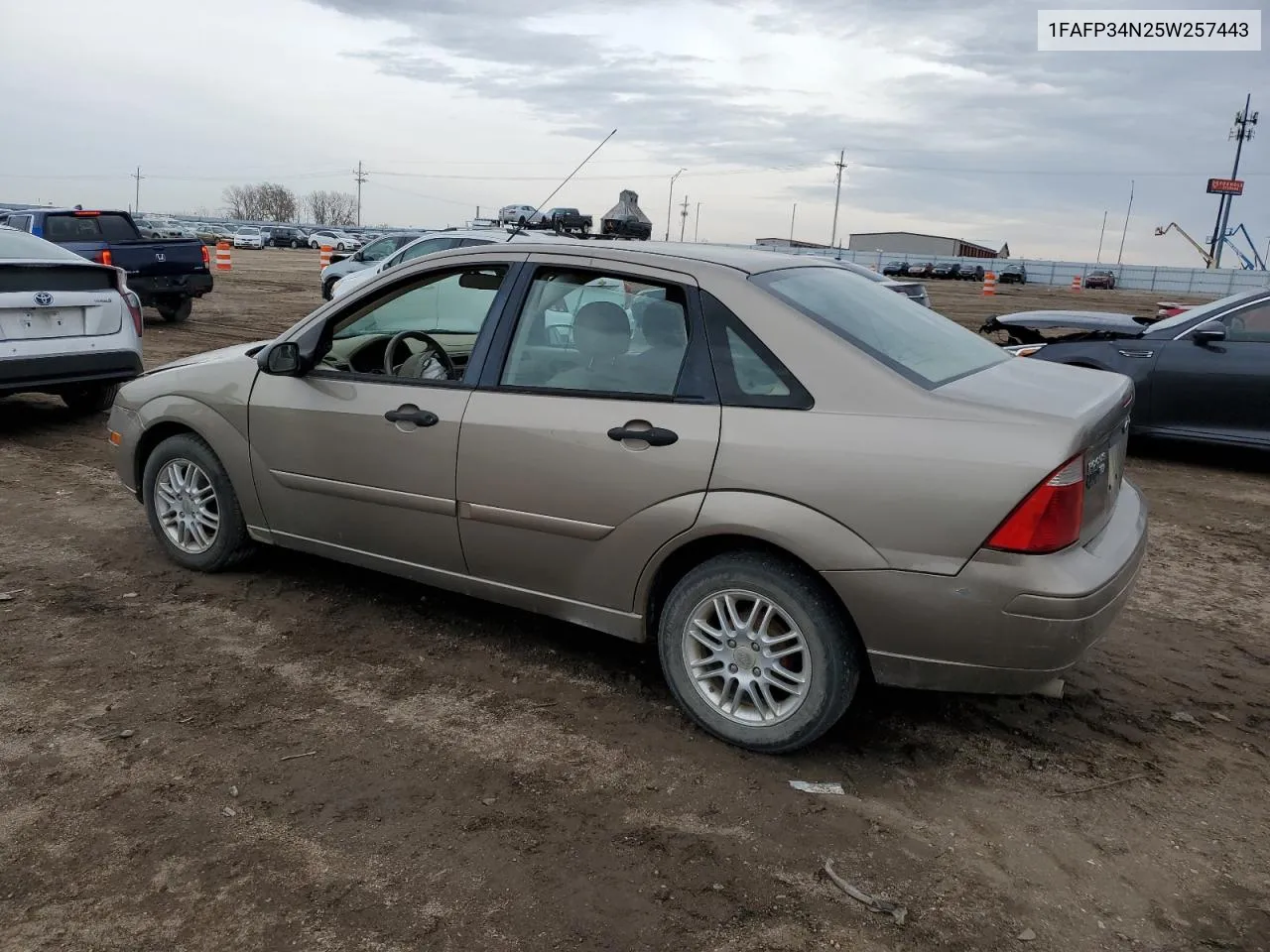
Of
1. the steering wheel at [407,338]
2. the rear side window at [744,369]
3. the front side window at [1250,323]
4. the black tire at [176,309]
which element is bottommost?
the black tire at [176,309]

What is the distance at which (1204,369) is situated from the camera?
7766 mm

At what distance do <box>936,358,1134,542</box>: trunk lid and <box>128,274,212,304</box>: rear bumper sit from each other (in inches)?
574

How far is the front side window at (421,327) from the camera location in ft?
13.2

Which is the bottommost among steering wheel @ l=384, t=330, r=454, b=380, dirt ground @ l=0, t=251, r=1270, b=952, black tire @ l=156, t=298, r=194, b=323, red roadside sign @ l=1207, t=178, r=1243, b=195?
dirt ground @ l=0, t=251, r=1270, b=952

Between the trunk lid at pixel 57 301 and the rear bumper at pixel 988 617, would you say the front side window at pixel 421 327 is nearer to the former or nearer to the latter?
the rear bumper at pixel 988 617

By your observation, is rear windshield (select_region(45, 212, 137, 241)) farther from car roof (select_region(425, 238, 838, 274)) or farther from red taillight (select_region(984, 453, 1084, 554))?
red taillight (select_region(984, 453, 1084, 554))

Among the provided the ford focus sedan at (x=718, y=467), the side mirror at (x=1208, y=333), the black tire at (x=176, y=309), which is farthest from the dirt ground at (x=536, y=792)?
the black tire at (x=176, y=309)

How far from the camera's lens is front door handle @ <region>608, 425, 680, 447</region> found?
3.37 metres

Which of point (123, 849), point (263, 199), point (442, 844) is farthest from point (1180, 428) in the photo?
point (263, 199)

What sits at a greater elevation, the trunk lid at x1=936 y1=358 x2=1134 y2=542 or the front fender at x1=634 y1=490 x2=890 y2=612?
the trunk lid at x1=936 y1=358 x2=1134 y2=542

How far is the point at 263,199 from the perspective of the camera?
12781 centimetres

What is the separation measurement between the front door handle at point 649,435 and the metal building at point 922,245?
10154 centimetres

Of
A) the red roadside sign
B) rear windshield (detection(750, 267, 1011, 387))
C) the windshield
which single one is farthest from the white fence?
rear windshield (detection(750, 267, 1011, 387))

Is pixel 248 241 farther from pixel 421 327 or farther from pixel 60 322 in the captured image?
pixel 421 327
